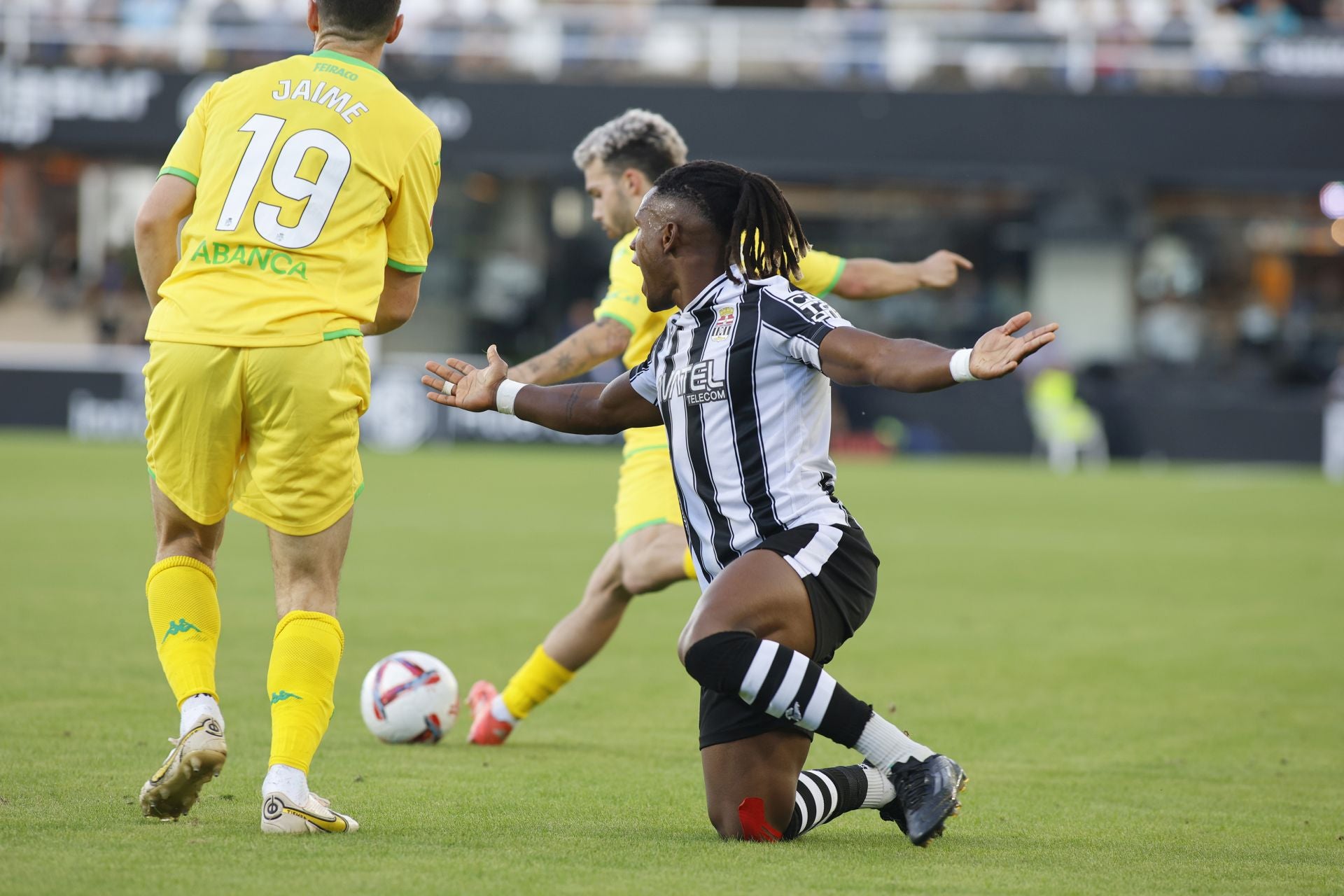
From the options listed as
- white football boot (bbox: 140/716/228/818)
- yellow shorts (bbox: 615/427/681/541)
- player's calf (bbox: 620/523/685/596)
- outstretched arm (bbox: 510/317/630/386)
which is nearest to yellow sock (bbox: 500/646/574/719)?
player's calf (bbox: 620/523/685/596)

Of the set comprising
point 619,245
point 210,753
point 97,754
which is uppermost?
point 619,245

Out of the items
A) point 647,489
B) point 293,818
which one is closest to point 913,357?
point 293,818

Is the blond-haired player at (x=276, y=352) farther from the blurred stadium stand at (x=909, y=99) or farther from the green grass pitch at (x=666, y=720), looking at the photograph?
the blurred stadium stand at (x=909, y=99)

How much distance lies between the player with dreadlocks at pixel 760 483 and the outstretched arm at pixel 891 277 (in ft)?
5.11

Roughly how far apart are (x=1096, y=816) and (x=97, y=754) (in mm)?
3360

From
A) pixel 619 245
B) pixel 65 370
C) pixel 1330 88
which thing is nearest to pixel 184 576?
pixel 619 245

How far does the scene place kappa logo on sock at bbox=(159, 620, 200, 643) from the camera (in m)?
4.55

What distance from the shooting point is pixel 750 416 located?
4594 millimetres

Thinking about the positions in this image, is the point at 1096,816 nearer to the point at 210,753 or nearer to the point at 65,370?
the point at 210,753

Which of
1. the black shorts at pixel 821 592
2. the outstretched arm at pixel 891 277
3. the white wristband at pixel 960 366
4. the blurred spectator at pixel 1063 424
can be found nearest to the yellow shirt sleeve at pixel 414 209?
the black shorts at pixel 821 592

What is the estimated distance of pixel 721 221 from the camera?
4754 millimetres

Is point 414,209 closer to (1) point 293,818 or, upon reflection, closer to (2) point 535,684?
(1) point 293,818

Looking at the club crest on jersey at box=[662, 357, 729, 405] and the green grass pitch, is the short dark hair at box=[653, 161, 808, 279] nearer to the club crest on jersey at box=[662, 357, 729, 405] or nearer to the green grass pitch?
the club crest on jersey at box=[662, 357, 729, 405]

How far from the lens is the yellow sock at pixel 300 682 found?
4387 mm
